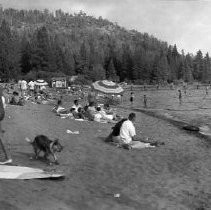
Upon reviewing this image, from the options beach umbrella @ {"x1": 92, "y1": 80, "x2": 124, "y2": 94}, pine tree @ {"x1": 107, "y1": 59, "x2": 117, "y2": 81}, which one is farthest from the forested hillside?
beach umbrella @ {"x1": 92, "y1": 80, "x2": 124, "y2": 94}

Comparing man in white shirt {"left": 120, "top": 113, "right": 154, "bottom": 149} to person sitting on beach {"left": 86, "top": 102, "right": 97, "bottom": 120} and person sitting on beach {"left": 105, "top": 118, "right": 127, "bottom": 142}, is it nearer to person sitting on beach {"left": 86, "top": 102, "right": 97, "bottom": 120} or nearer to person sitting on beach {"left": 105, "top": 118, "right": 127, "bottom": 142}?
person sitting on beach {"left": 105, "top": 118, "right": 127, "bottom": 142}

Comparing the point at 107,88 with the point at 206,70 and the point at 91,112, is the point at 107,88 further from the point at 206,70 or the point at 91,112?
the point at 206,70

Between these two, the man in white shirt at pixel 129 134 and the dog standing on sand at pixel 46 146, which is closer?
the dog standing on sand at pixel 46 146

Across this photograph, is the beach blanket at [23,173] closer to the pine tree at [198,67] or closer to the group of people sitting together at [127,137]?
the group of people sitting together at [127,137]

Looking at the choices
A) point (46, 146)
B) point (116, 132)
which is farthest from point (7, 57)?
point (46, 146)

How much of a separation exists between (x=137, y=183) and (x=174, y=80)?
106776mm

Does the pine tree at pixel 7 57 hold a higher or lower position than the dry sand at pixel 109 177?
higher

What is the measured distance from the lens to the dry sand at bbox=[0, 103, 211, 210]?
22.9 feet

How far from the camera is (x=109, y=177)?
904 cm

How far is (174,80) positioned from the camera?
4476 inches

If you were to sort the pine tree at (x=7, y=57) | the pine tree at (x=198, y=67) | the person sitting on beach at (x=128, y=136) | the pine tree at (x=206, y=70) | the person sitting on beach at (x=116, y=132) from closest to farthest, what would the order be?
the person sitting on beach at (x=128, y=136)
the person sitting on beach at (x=116, y=132)
the pine tree at (x=7, y=57)
the pine tree at (x=206, y=70)
the pine tree at (x=198, y=67)

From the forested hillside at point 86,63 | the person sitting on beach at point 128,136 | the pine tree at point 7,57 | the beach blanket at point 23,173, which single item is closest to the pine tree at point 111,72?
the forested hillside at point 86,63

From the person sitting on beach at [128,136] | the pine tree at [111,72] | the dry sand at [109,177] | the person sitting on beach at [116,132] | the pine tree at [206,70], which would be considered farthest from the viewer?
→ the pine tree at [206,70]

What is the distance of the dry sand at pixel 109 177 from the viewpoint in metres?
6.98
